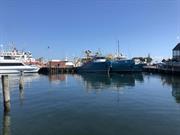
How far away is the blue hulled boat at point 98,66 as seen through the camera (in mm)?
71444

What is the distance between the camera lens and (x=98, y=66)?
73.3 metres

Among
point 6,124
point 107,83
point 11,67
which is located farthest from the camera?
point 11,67

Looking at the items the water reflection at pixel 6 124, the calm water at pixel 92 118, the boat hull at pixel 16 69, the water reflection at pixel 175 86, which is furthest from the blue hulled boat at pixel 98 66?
the water reflection at pixel 6 124

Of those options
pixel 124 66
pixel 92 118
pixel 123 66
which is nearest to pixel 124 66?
pixel 124 66

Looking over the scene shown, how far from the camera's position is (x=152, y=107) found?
20.3 meters

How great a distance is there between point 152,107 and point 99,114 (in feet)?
15.3

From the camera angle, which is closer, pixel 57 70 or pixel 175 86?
pixel 175 86

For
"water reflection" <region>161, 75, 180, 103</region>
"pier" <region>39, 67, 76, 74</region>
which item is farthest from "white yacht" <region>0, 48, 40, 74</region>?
"water reflection" <region>161, 75, 180, 103</region>

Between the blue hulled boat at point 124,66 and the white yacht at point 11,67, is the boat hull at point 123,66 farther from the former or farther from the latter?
the white yacht at point 11,67

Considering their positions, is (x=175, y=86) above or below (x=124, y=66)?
below

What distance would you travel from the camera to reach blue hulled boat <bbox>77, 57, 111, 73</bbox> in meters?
71.4

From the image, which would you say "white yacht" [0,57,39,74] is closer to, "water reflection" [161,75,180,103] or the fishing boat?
the fishing boat

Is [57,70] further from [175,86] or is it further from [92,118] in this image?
[92,118]

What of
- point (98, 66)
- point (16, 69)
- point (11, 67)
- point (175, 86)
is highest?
point (11, 67)
